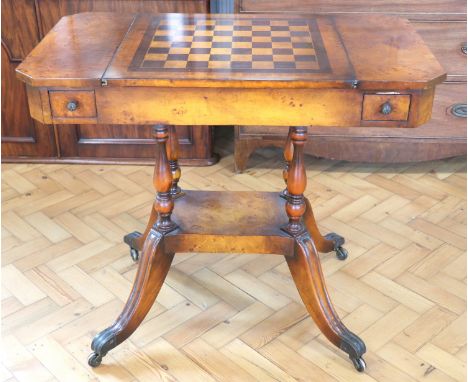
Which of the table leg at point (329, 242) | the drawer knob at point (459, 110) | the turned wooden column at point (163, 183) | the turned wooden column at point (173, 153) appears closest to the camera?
the turned wooden column at point (163, 183)

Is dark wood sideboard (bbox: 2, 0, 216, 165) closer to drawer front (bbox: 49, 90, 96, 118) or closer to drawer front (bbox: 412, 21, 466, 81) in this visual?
drawer front (bbox: 412, 21, 466, 81)

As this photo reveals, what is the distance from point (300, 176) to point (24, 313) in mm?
1055

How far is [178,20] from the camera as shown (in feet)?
6.89

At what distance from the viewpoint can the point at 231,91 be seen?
1.66m

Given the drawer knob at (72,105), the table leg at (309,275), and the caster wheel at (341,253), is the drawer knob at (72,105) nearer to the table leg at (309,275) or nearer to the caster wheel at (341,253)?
the table leg at (309,275)

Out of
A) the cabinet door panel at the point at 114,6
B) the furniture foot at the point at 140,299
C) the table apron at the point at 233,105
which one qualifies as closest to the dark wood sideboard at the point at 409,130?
the cabinet door panel at the point at 114,6

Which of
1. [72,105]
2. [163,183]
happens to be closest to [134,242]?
[163,183]

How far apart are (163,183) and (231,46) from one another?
A: 18.4 inches

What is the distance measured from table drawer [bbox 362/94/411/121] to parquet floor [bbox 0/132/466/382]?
79 centimetres

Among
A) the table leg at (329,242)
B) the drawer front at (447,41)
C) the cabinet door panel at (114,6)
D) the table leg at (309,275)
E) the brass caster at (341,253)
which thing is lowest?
the brass caster at (341,253)

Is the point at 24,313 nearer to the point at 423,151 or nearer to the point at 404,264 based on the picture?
the point at 404,264

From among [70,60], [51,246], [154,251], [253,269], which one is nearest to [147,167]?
[51,246]

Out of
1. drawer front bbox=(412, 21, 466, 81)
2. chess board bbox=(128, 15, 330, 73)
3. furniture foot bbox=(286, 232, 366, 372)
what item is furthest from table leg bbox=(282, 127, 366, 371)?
drawer front bbox=(412, 21, 466, 81)

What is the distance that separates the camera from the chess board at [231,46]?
1733mm
